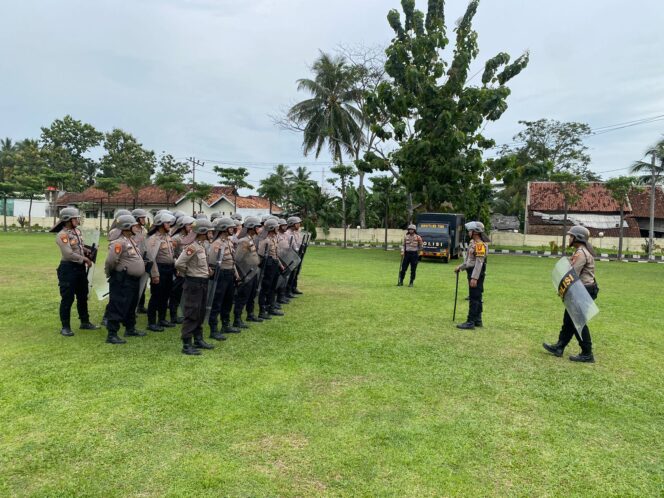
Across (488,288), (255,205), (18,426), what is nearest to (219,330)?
(18,426)

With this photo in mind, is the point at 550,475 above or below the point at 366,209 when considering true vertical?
below

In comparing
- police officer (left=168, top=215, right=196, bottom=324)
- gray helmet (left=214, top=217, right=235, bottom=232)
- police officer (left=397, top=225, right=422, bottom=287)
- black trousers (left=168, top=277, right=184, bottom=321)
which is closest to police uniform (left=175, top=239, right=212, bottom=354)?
gray helmet (left=214, top=217, right=235, bottom=232)

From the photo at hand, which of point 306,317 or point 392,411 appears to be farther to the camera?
point 306,317

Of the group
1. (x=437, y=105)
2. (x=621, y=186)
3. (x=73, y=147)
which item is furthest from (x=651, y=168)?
(x=73, y=147)

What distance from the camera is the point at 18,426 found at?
12.6ft

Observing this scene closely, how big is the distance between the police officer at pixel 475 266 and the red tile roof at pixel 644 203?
119ft

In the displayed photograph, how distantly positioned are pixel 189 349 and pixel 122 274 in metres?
1.54

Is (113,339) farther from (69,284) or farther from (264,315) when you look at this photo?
(264,315)

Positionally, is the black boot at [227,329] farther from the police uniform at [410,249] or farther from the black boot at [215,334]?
the police uniform at [410,249]

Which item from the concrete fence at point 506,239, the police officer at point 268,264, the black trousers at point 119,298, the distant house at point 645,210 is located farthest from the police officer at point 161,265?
the distant house at point 645,210

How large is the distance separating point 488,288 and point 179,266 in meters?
9.40

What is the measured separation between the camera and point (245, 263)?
751 cm

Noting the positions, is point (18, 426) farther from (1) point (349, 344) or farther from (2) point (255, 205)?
(2) point (255, 205)

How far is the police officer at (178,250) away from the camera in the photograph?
7715mm
